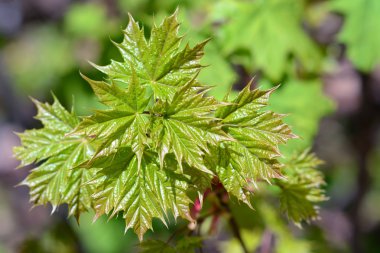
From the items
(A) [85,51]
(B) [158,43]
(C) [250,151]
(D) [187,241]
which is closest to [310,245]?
(D) [187,241]

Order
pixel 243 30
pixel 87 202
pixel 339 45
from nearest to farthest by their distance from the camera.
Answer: pixel 87 202
pixel 243 30
pixel 339 45

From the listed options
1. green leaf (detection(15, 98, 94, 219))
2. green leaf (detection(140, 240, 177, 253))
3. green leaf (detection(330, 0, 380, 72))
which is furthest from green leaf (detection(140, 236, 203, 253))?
green leaf (detection(330, 0, 380, 72))

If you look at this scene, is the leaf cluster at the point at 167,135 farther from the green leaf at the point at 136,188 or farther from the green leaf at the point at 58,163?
the green leaf at the point at 58,163

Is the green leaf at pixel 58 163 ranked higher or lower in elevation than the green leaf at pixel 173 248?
higher

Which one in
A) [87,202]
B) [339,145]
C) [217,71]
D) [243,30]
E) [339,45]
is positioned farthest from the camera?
[339,145]

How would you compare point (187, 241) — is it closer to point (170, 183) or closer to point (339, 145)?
point (170, 183)

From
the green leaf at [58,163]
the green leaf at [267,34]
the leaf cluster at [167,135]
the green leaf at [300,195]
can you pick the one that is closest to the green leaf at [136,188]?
the leaf cluster at [167,135]
